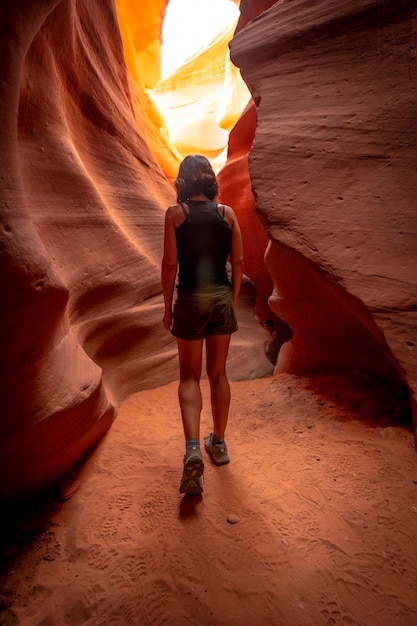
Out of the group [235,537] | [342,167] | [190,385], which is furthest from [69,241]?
[235,537]

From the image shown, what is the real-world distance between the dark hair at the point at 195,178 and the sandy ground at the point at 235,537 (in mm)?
1825

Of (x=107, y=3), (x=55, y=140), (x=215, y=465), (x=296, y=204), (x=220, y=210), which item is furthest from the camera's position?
(x=107, y=3)

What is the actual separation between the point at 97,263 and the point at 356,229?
7.52 ft

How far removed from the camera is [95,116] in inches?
150

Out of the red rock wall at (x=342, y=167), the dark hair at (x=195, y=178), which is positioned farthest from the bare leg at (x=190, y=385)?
the red rock wall at (x=342, y=167)

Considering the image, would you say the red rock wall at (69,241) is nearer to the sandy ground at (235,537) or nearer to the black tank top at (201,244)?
the sandy ground at (235,537)

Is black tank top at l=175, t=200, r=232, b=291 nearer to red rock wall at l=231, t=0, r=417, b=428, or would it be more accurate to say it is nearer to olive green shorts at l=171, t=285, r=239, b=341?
olive green shorts at l=171, t=285, r=239, b=341

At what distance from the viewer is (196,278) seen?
6.70 ft

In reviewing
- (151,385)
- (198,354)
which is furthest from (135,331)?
(198,354)

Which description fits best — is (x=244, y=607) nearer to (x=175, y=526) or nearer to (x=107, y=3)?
(x=175, y=526)

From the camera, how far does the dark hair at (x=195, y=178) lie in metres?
2.03

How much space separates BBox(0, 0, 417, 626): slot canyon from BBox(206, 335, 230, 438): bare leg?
0.90 meters

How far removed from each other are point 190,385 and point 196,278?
0.68 m

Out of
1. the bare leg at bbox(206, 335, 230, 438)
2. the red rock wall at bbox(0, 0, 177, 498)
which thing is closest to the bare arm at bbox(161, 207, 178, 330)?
the bare leg at bbox(206, 335, 230, 438)
